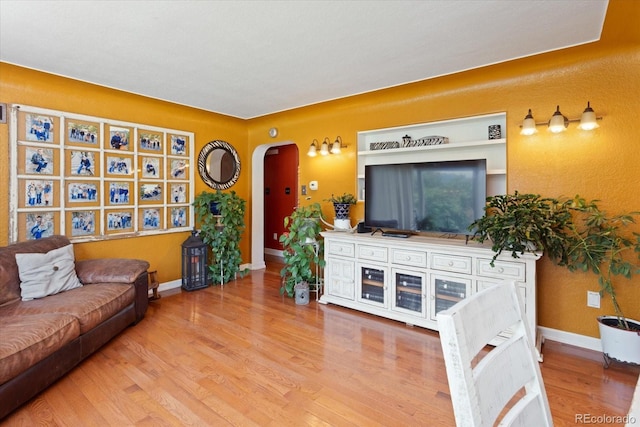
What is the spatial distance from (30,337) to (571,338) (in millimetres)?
3995

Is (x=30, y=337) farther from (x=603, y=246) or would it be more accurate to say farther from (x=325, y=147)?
(x=603, y=246)

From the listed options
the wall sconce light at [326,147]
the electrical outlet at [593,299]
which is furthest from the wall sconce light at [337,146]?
the electrical outlet at [593,299]

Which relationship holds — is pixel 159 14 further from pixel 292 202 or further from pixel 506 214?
pixel 292 202

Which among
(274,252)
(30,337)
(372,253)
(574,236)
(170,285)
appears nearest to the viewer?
(30,337)

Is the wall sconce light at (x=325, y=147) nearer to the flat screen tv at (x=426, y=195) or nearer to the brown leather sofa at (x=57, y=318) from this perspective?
the flat screen tv at (x=426, y=195)

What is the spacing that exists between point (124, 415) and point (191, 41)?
2531 millimetres

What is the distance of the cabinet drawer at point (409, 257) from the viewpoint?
9.75ft

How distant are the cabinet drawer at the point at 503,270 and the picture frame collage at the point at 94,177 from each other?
3714 millimetres

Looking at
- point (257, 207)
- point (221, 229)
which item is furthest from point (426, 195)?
point (257, 207)

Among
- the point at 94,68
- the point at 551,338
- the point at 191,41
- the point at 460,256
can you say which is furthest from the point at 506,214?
the point at 94,68

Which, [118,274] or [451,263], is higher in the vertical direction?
[451,263]

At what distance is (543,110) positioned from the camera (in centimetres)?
276

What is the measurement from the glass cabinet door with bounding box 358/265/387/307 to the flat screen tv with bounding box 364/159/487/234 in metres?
0.49

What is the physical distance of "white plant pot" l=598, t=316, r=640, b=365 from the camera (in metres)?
2.20
